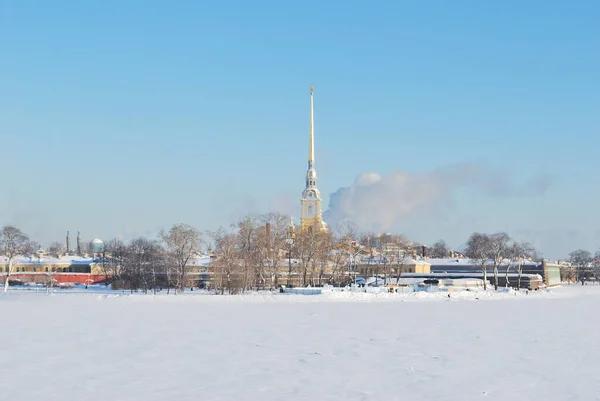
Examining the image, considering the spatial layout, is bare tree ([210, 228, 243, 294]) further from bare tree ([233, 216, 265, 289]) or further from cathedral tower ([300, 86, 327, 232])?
cathedral tower ([300, 86, 327, 232])

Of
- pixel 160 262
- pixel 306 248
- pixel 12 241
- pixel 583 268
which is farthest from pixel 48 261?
pixel 583 268

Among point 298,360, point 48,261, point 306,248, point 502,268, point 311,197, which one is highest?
point 311,197

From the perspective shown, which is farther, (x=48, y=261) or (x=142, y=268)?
(x=48, y=261)

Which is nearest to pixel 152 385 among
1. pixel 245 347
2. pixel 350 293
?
pixel 245 347

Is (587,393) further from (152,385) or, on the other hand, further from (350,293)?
(350,293)

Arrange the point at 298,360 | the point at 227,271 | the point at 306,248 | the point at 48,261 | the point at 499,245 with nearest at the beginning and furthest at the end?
the point at 298,360, the point at 227,271, the point at 306,248, the point at 499,245, the point at 48,261

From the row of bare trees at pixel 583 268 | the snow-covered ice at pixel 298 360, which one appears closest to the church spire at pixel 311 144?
the row of bare trees at pixel 583 268

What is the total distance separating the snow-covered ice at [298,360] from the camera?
17734mm

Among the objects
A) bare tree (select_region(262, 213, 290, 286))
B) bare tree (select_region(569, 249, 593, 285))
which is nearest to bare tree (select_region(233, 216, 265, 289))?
bare tree (select_region(262, 213, 290, 286))

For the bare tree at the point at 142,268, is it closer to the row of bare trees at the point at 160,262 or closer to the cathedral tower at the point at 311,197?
the row of bare trees at the point at 160,262

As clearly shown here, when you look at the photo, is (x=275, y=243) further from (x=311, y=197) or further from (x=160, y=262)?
(x=311, y=197)

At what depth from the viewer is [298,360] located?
75.4 ft

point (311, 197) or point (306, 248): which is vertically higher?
point (311, 197)

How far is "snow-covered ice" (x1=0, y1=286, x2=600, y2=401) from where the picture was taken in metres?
17.7
